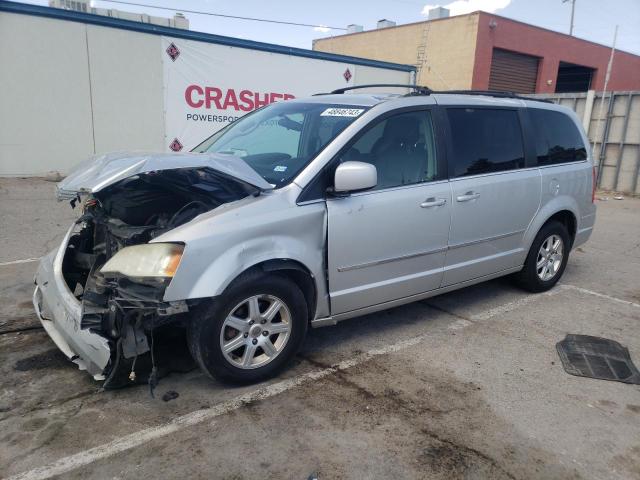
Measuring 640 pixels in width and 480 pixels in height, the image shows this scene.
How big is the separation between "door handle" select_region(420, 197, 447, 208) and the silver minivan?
2 cm

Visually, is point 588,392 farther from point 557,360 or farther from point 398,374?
point 398,374

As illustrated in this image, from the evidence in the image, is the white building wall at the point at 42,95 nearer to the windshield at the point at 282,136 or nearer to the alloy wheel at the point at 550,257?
the windshield at the point at 282,136

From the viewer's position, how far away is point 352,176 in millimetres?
3246

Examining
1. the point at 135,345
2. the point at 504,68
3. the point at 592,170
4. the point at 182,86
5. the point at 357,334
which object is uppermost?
the point at 504,68

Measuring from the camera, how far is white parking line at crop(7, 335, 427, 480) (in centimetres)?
244

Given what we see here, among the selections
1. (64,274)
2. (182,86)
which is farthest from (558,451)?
(182,86)

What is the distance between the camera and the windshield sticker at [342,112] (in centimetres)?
368

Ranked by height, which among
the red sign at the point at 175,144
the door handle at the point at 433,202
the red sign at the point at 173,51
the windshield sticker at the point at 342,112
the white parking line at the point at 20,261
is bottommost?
the white parking line at the point at 20,261

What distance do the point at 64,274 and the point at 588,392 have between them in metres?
3.71

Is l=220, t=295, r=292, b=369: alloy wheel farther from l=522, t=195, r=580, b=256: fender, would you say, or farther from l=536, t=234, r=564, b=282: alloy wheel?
l=536, t=234, r=564, b=282: alloy wheel

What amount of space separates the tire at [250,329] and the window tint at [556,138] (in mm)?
→ 3070

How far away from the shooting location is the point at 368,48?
29000 millimetres

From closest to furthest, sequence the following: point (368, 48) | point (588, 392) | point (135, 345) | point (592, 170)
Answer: point (135, 345)
point (588, 392)
point (592, 170)
point (368, 48)

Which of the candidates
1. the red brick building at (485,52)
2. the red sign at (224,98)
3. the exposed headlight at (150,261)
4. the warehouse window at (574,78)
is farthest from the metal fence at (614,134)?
the warehouse window at (574,78)
